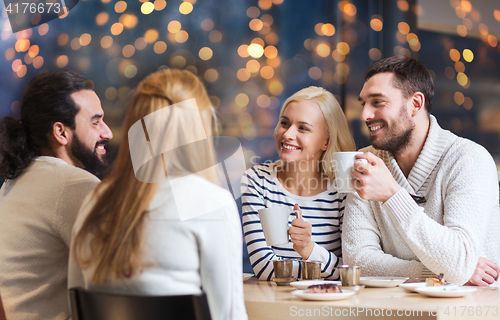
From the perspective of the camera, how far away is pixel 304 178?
5.52 ft

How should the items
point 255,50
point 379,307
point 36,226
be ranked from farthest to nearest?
point 255,50, point 36,226, point 379,307

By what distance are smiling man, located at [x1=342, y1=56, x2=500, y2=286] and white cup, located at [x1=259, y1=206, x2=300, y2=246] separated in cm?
23

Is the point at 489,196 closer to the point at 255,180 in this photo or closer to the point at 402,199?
the point at 402,199

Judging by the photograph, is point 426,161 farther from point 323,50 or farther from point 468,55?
point 323,50

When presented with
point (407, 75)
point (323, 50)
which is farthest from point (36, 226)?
point (323, 50)

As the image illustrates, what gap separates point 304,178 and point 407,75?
54 cm

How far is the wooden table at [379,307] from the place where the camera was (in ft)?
2.72

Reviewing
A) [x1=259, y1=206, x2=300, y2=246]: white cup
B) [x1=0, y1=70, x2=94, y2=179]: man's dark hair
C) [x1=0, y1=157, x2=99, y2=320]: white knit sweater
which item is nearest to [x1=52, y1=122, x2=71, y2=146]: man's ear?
[x1=0, y1=70, x2=94, y2=179]: man's dark hair

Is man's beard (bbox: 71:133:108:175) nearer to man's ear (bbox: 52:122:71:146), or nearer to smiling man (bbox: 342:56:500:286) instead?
man's ear (bbox: 52:122:71:146)

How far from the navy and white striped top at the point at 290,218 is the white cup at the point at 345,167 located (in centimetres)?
30

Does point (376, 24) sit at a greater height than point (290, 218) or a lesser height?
greater

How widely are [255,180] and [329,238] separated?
1.16ft

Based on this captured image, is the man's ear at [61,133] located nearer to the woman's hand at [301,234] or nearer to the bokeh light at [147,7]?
the woman's hand at [301,234]

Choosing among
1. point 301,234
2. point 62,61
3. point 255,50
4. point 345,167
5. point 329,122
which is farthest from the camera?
point 255,50
